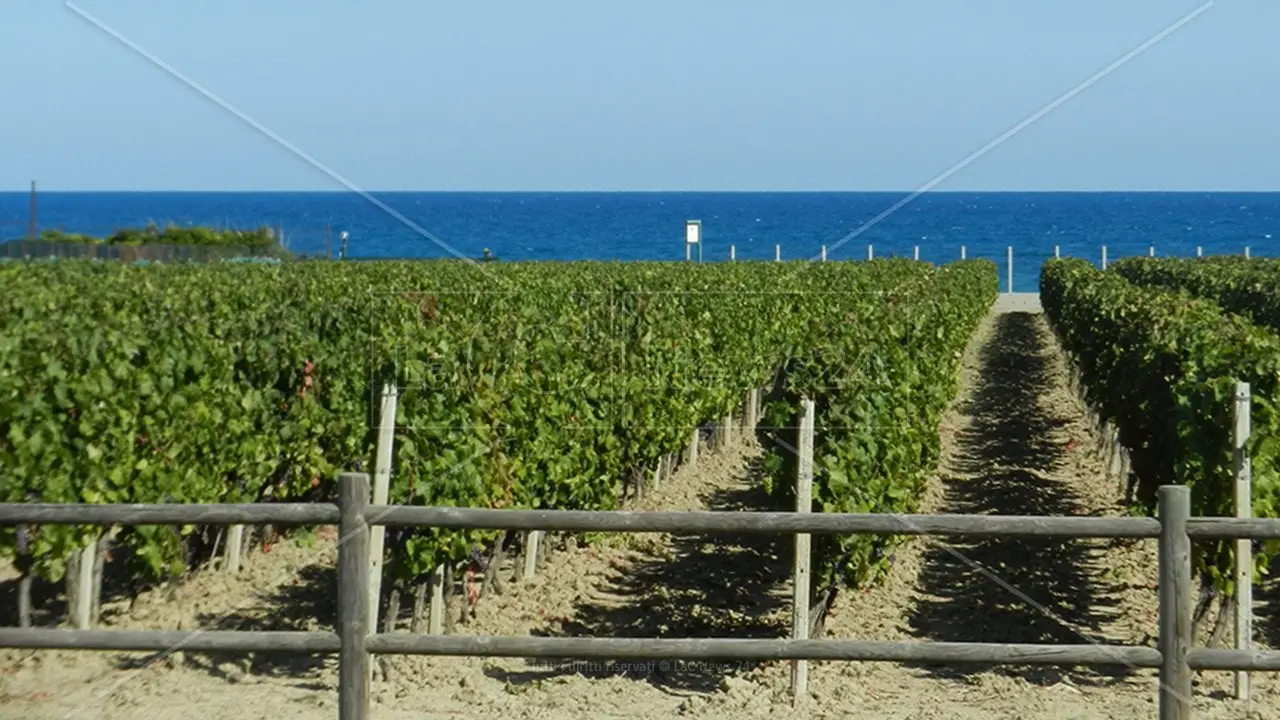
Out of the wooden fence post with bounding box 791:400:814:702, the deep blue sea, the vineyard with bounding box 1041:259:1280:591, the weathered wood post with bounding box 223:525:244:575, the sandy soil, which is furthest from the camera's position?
the deep blue sea

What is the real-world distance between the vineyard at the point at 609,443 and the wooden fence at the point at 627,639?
1392 mm

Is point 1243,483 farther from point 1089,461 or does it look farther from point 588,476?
point 1089,461

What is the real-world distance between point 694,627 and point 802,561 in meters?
1.56

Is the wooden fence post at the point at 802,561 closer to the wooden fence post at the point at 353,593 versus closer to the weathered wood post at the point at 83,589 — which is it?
the wooden fence post at the point at 353,593

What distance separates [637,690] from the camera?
7.80 m

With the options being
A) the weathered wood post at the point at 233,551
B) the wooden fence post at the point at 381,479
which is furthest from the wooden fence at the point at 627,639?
the weathered wood post at the point at 233,551

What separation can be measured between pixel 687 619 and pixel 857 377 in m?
1.66

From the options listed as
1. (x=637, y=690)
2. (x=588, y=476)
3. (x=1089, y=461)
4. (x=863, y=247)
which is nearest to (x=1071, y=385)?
(x=1089, y=461)

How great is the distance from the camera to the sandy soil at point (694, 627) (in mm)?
7574

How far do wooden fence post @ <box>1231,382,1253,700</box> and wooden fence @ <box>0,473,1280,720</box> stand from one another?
1912 mm

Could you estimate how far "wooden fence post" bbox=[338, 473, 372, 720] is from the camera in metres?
6.09

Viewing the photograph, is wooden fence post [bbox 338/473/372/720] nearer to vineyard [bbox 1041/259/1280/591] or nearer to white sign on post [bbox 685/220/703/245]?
vineyard [bbox 1041/259/1280/591]

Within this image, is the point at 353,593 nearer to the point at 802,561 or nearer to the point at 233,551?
the point at 802,561

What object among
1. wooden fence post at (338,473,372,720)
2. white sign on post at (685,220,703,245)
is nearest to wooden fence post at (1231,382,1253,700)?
wooden fence post at (338,473,372,720)
